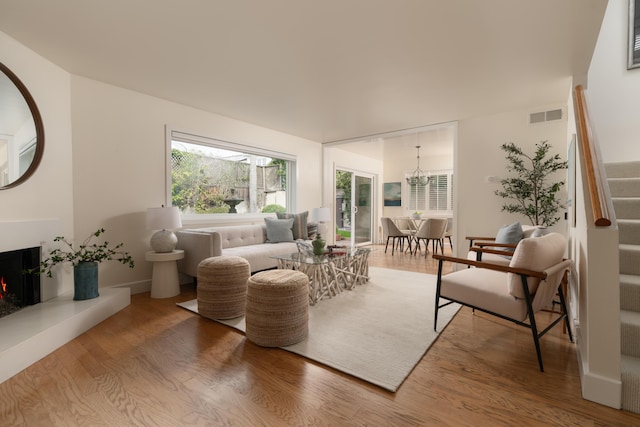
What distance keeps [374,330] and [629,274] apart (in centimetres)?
187

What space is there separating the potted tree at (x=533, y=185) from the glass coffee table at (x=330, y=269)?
2470mm

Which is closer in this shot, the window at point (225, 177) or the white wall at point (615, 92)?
the white wall at point (615, 92)

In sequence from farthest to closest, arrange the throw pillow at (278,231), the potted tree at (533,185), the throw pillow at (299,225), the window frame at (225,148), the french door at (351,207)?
the french door at (351,207), the throw pillow at (299,225), the throw pillow at (278,231), the potted tree at (533,185), the window frame at (225,148)

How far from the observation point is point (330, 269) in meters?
3.47

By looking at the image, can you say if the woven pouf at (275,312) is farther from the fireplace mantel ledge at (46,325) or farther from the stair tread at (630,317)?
the stair tread at (630,317)

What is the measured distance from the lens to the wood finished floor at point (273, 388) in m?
1.44

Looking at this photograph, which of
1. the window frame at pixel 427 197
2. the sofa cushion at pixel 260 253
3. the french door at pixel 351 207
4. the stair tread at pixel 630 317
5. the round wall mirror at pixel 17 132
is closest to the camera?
the stair tread at pixel 630 317

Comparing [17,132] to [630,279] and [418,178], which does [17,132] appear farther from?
[418,178]

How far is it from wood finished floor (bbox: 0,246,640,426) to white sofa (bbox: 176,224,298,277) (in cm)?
126

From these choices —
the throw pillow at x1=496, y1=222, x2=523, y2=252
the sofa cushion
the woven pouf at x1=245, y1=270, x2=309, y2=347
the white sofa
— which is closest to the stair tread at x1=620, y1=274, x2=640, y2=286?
the throw pillow at x1=496, y1=222, x2=523, y2=252

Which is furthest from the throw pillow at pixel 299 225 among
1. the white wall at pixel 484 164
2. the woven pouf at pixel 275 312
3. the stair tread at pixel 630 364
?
the stair tread at pixel 630 364

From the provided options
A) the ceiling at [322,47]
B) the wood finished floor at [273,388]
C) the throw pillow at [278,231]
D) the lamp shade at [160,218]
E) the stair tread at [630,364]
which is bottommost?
the wood finished floor at [273,388]

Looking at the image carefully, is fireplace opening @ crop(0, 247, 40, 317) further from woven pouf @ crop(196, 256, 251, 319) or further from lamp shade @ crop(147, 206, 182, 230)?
woven pouf @ crop(196, 256, 251, 319)

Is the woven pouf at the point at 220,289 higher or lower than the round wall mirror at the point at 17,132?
lower
